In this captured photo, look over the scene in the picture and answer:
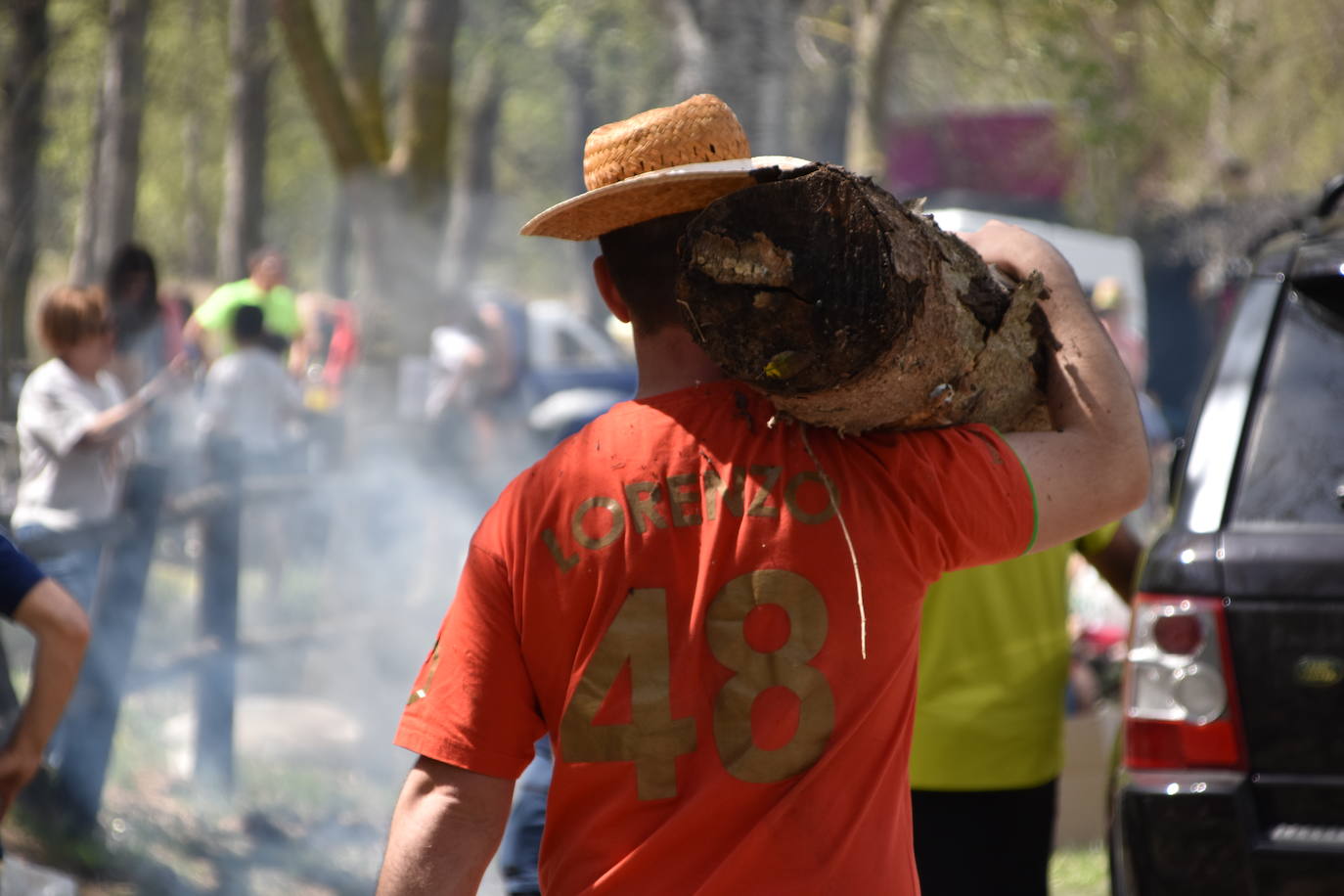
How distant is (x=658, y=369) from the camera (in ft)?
6.10

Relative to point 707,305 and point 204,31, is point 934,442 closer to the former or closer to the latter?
point 707,305

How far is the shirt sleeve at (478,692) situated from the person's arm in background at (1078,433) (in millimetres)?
667

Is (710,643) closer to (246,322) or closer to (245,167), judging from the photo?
(246,322)

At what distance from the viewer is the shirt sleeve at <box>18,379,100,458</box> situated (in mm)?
5340

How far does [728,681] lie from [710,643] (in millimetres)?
49

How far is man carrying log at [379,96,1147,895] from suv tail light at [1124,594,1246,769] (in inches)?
42.8

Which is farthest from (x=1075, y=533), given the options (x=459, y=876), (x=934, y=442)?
(x=459, y=876)

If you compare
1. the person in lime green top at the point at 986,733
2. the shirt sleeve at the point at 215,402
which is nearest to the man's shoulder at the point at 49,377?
the shirt sleeve at the point at 215,402

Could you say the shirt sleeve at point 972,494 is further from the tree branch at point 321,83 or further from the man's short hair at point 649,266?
the tree branch at point 321,83

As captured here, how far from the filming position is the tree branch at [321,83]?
9.44m

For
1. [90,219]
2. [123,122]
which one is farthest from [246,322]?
[90,219]

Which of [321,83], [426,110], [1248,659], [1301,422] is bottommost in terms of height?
[1248,659]

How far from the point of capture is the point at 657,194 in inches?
68.7

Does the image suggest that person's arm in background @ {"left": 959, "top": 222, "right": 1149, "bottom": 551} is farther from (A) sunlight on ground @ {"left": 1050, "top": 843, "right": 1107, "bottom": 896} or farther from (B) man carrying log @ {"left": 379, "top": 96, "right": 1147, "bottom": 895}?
(A) sunlight on ground @ {"left": 1050, "top": 843, "right": 1107, "bottom": 896}
